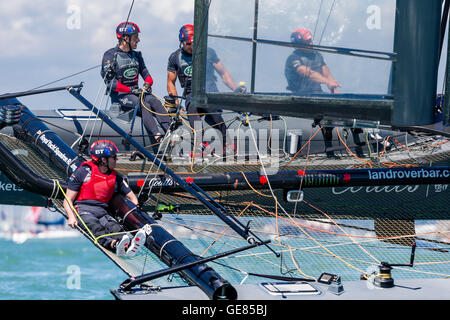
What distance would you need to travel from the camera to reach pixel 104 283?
10156 millimetres

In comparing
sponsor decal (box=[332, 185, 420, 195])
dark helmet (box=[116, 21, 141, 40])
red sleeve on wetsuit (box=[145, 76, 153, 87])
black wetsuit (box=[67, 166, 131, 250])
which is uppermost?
dark helmet (box=[116, 21, 141, 40])

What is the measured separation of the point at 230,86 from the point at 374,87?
2.81 feet

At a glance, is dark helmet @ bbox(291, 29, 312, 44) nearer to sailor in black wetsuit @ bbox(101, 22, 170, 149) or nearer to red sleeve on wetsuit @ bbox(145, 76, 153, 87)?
sailor in black wetsuit @ bbox(101, 22, 170, 149)

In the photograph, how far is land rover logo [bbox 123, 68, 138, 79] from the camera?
711 centimetres

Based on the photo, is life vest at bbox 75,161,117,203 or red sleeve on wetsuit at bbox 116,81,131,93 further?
red sleeve on wetsuit at bbox 116,81,131,93

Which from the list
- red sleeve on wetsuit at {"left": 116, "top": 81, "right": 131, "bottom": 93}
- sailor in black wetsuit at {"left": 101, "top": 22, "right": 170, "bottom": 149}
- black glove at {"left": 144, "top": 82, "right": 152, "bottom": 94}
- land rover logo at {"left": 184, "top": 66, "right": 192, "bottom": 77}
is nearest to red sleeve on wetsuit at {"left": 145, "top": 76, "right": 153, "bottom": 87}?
sailor in black wetsuit at {"left": 101, "top": 22, "right": 170, "bottom": 149}

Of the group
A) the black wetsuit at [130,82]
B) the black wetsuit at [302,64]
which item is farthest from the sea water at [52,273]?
the black wetsuit at [302,64]

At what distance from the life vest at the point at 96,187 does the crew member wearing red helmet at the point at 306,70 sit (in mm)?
1724

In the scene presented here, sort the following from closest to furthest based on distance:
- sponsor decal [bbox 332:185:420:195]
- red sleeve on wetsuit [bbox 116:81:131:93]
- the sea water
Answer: sponsor decal [bbox 332:185:420:195]
red sleeve on wetsuit [bbox 116:81:131:93]
the sea water

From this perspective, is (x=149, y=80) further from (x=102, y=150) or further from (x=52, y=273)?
(x=52, y=273)

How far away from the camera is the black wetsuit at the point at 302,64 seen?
3.67 metres

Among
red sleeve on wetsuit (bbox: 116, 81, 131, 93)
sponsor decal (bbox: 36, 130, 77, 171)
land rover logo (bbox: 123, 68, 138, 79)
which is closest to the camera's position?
sponsor decal (bbox: 36, 130, 77, 171)

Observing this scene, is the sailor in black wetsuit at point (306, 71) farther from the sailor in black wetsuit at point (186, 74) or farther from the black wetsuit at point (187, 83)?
the sailor in black wetsuit at point (186, 74)

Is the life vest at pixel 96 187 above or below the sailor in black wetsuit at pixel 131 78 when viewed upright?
below
